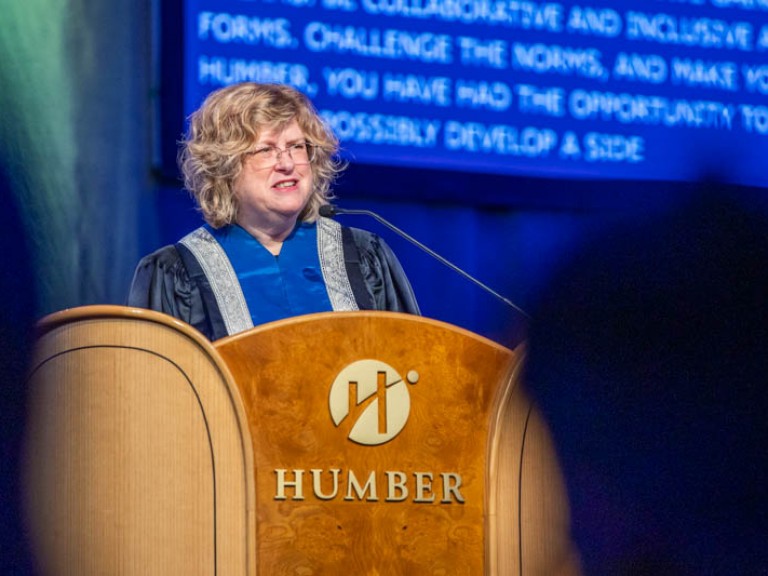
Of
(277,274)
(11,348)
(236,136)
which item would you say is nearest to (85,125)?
(236,136)

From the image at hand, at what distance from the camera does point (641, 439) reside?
141cm

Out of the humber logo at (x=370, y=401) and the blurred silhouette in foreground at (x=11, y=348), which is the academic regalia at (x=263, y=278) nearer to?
the humber logo at (x=370, y=401)

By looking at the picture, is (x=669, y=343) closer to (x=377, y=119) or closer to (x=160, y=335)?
(x=160, y=335)

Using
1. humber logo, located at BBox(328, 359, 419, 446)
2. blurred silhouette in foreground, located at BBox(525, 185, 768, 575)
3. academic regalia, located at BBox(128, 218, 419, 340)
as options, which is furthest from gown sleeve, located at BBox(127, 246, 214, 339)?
blurred silhouette in foreground, located at BBox(525, 185, 768, 575)

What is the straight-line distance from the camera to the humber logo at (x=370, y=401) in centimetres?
197

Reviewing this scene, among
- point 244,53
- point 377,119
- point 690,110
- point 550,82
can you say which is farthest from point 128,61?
point 690,110

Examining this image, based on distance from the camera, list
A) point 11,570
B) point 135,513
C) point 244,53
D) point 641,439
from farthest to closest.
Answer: point 244,53, point 135,513, point 641,439, point 11,570

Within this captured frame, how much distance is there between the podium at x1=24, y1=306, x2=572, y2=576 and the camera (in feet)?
5.97

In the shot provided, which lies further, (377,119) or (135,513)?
(377,119)

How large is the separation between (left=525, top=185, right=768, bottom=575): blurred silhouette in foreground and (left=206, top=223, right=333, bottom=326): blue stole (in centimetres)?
135

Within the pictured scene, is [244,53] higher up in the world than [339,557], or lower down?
higher up

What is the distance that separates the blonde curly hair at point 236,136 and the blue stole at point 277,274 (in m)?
0.06

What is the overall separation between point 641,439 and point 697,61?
9.11 feet

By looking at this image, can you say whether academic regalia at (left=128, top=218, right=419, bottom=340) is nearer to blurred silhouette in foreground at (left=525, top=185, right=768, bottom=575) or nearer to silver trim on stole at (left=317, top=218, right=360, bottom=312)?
silver trim on stole at (left=317, top=218, right=360, bottom=312)
